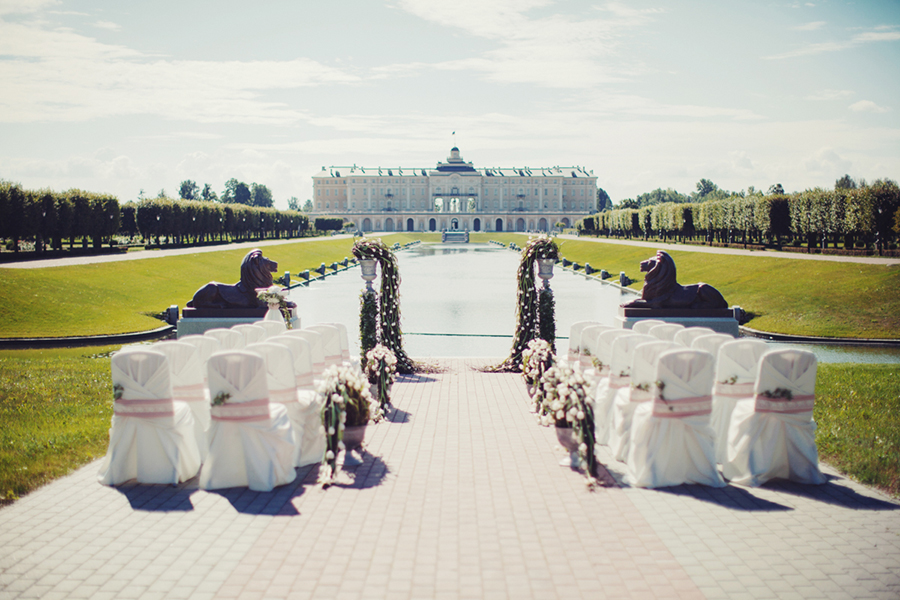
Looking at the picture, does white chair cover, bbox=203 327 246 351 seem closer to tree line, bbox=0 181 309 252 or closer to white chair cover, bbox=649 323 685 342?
white chair cover, bbox=649 323 685 342

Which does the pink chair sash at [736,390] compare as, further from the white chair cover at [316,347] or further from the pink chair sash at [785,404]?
the white chair cover at [316,347]

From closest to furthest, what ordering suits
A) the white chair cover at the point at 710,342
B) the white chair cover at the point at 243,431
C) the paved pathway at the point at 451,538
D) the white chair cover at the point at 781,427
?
1. the paved pathway at the point at 451,538
2. the white chair cover at the point at 243,431
3. the white chair cover at the point at 781,427
4. the white chair cover at the point at 710,342

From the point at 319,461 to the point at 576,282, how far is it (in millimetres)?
22651

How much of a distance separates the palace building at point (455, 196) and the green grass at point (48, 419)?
104 metres

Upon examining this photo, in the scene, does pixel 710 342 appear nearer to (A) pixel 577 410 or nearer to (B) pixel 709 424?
(B) pixel 709 424

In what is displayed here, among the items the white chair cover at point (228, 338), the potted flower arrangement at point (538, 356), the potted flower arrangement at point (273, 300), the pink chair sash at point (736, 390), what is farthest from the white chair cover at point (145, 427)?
the pink chair sash at point (736, 390)

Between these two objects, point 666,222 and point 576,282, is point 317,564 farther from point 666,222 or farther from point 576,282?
point 666,222

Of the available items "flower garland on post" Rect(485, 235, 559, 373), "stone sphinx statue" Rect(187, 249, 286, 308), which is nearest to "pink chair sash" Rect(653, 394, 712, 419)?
"flower garland on post" Rect(485, 235, 559, 373)

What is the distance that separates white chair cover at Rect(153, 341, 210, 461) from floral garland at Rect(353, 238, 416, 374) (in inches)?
171

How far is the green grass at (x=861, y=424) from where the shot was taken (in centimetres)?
591

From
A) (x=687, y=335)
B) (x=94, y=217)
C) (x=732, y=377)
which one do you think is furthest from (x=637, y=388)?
(x=94, y=217)

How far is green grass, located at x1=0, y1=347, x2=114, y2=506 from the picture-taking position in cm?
595

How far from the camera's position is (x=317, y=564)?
13.8 feet

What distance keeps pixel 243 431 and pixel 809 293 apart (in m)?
19.1
